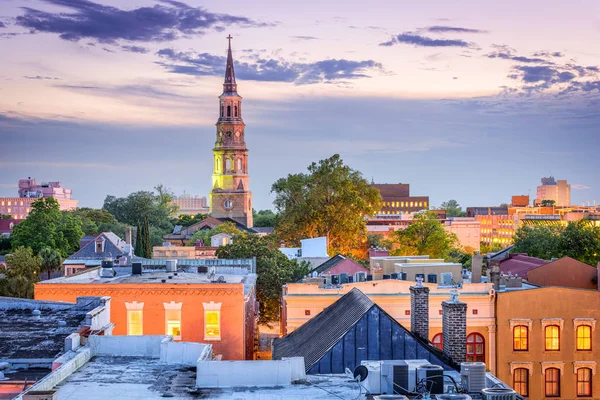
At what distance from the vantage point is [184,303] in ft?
122

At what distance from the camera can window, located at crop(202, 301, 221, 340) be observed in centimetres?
3688

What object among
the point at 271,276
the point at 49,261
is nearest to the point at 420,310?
the point at 271,276

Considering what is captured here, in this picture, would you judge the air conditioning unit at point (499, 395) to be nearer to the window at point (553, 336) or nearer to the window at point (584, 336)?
the window at point (553, 336)

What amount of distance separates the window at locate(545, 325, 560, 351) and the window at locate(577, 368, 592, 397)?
1524mm

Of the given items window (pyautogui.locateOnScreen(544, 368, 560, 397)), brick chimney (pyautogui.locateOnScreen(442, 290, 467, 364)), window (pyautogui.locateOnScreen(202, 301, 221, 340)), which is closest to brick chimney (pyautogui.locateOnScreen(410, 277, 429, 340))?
brick chimney (pyautogui.locateOnScreen(442, 290, 467, 364))

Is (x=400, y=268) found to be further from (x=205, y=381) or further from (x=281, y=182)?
(x=281, y=182)

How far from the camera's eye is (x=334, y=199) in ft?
320

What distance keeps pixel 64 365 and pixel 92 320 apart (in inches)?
212

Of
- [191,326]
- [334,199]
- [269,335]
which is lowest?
[269,335]

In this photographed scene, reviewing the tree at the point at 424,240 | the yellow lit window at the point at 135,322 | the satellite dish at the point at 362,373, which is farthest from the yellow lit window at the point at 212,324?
the tree at the point at 424,240

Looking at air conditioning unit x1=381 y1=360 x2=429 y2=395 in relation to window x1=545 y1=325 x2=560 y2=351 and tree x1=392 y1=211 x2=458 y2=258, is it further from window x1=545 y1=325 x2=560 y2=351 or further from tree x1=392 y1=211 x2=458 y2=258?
tree x1=392 y1=211 x2=458 y2=258

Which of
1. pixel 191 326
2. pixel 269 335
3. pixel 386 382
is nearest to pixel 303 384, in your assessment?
pixel 386 382

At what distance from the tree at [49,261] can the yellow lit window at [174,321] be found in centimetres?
5143

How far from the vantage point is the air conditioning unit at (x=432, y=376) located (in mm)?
20297
